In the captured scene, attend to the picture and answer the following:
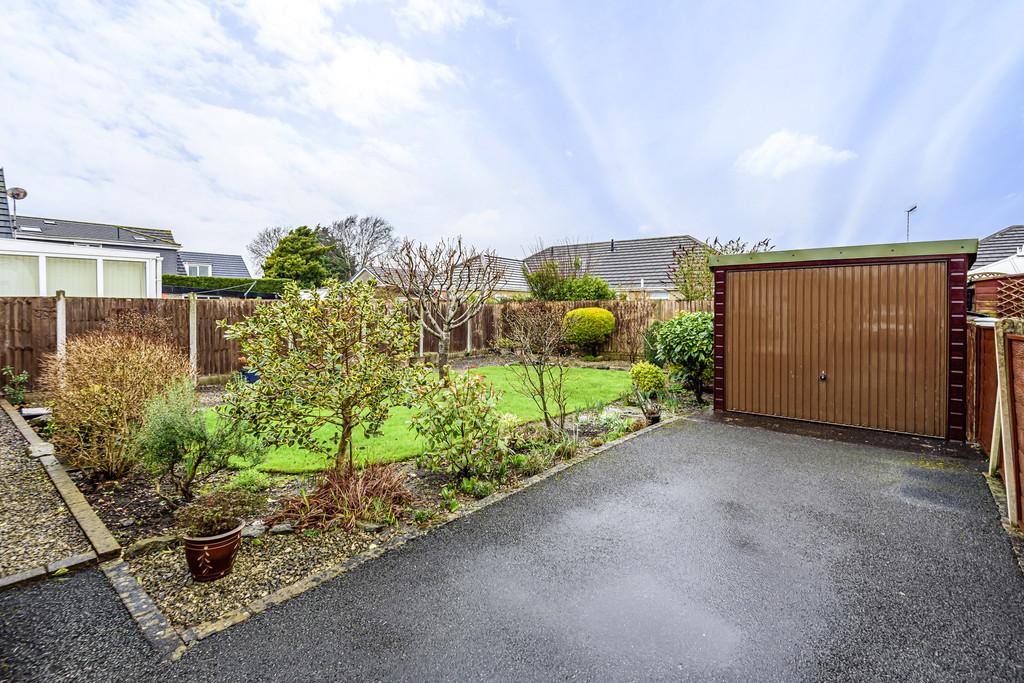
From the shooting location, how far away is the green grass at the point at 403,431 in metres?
5.05

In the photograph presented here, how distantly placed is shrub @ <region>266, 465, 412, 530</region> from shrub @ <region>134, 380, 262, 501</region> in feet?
1.63

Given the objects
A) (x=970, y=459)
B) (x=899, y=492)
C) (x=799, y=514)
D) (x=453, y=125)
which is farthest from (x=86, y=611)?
(x=453, y=125)

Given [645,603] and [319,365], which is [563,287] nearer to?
[319,365]

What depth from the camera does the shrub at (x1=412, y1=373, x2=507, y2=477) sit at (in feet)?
14.6

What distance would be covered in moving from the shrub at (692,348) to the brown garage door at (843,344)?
0.63 metres

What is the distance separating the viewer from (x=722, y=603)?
2.73 meters

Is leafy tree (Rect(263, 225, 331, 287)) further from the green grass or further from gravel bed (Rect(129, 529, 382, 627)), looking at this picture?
gravel bed (Rect(129, 529, 382, 627))

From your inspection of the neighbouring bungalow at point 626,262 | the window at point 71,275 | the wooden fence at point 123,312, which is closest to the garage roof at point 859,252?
the wooden fence at point 123,312

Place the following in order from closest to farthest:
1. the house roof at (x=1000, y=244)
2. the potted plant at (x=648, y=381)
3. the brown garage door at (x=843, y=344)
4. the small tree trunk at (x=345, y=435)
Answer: the small tree trunk at (x=345, y=435) → the brown garage door at (x=843, y=344) → the potted plant at (x=648, y=381) → the house roof at (x=1000, y=244)

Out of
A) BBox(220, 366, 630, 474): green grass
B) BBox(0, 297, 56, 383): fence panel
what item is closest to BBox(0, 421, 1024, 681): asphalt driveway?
BBox(220, 366, 630, 474): green grass

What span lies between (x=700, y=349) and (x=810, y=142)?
960 centimetres

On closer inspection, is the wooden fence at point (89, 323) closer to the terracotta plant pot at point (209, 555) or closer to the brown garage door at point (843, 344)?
the terracotta plant pot at point (209, 555)

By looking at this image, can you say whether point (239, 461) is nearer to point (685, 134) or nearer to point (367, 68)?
point (367, 68)

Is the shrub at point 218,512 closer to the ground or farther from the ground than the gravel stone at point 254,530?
farther from the ground
